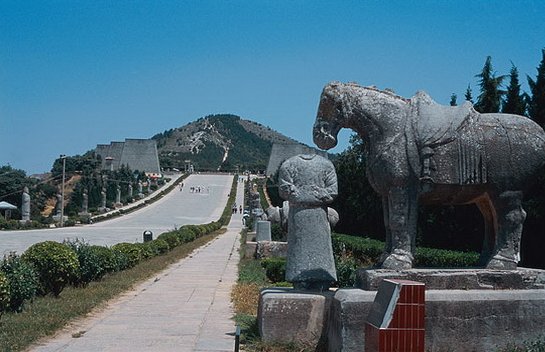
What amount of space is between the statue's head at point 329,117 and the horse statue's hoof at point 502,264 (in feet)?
6.35

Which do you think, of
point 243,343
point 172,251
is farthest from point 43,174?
point 243,343

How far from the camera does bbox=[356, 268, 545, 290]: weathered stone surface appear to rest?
6.46m

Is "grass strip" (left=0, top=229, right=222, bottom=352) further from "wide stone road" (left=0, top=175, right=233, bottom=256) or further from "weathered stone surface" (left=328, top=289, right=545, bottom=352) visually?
"wide stone road" (left=0, top=175, right=233, bottom=256)

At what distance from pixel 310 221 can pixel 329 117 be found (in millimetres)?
1469

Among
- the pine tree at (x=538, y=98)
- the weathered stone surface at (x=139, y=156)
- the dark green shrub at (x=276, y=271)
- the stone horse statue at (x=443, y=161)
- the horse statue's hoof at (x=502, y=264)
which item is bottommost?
the dark green shrub at (x=276, y=271)

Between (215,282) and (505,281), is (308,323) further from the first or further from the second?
(215,282)

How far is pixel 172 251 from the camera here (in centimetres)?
2673

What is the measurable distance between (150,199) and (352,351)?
67549mm

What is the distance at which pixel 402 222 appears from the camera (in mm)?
6570

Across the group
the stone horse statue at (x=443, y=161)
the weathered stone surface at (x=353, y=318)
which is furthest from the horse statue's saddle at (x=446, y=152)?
the weathered stone surface at (x=353, y=318)

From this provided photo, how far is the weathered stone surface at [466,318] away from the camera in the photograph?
6.19m

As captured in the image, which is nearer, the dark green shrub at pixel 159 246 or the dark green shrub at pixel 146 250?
the dark green shrub at pixel 146 250

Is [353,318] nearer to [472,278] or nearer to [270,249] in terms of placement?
[472,278]

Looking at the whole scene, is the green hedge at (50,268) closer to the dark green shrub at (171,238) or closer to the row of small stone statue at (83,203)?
the dark green shrub at (171,238)
